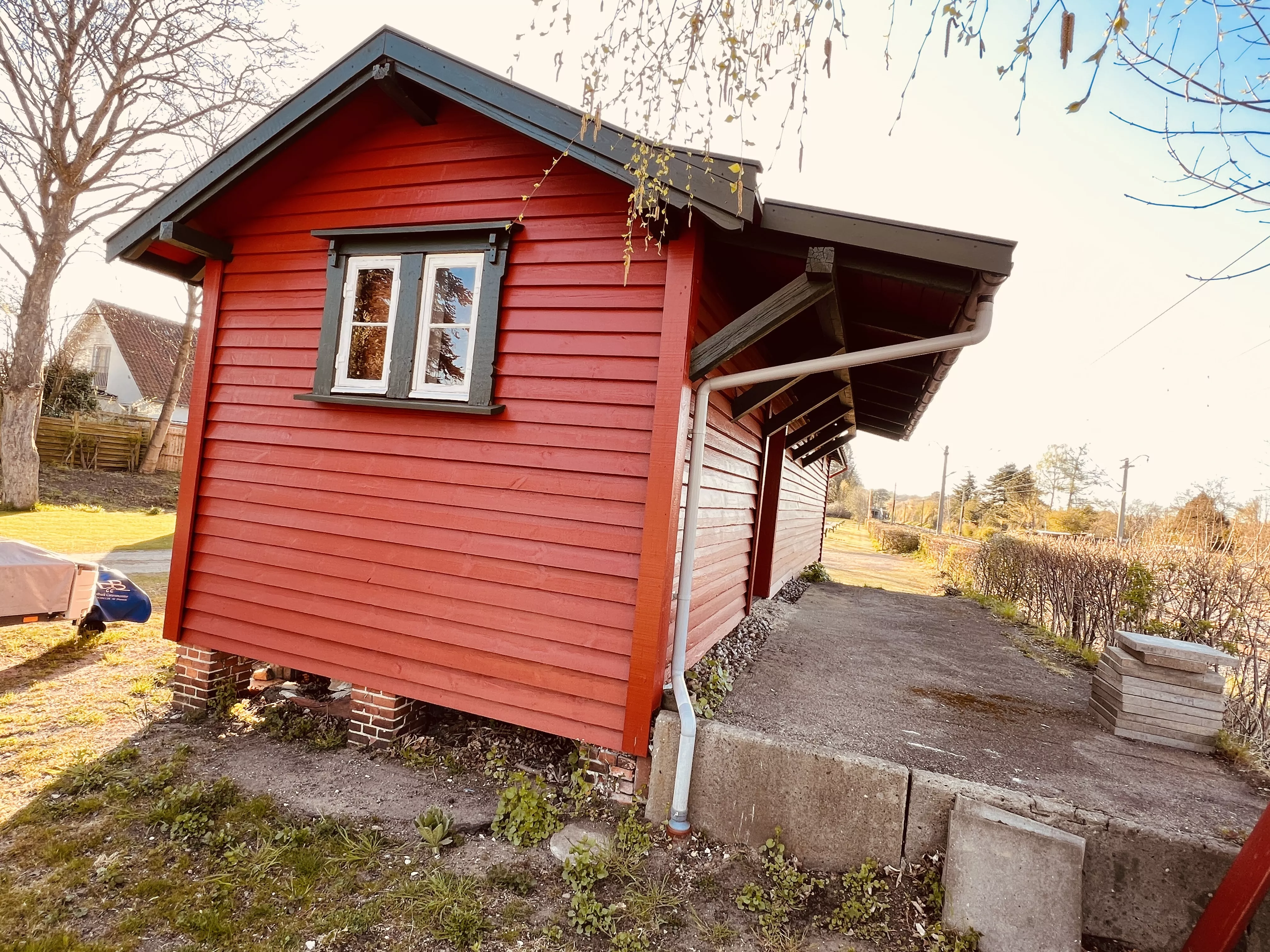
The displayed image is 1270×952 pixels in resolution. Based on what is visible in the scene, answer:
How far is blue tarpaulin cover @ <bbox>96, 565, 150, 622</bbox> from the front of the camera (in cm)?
604

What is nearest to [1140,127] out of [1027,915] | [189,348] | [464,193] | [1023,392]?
[1027,915]

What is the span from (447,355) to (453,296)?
438 millimetres

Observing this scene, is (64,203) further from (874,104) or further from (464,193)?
(874,104)

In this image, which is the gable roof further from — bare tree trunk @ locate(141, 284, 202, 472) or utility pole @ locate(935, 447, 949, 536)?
utility pole @ locate(935, 447, 949, 536)

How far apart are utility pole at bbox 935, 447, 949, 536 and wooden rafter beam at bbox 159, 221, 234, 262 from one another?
38.8 metres

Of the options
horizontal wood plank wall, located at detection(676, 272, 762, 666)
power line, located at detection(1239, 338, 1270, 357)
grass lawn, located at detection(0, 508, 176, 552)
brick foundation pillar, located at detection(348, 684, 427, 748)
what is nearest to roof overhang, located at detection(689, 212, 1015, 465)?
horizontal wood plank wall, located at detection(676, 272, 762, 666)

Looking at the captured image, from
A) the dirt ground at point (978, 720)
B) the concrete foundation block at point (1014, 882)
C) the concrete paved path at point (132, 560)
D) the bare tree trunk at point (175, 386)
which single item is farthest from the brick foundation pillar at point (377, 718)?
the bare tree trunk at point (175, 386)

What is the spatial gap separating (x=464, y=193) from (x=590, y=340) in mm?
1517

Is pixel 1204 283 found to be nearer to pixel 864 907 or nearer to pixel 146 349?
pixel 864 907

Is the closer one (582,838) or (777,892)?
(777,892)

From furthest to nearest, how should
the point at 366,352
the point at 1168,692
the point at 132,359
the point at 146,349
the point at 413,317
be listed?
1. the point at 146,349
2. the point at 132,359
3. the point at 366,352
4. the point at 413,317
5. the point at 1168,692

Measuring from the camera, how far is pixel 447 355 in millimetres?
4227

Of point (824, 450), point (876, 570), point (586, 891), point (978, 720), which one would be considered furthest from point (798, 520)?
point (876, 570)

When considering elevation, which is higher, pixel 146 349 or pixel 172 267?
pixel 146 349
